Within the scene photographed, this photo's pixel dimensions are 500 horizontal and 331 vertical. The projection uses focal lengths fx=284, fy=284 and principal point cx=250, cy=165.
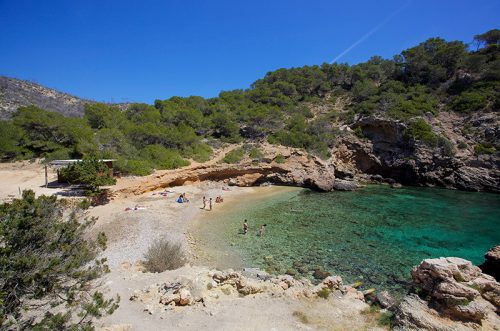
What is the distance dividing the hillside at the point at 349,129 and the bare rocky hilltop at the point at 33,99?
984 centimetres

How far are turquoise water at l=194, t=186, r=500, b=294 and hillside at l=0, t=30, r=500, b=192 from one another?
22.0 ft

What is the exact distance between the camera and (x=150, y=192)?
22625mm

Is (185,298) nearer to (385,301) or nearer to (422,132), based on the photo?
(385,301)

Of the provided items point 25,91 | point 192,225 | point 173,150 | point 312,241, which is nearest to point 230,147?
point 173,150

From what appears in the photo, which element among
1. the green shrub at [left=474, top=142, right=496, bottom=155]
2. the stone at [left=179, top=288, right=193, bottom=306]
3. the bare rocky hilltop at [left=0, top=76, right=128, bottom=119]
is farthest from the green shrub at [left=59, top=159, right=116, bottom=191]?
the green shrub at [left=474, top=142, right=496, bottom=155]

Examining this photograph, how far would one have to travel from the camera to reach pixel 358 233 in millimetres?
16609

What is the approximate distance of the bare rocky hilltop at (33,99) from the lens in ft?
139

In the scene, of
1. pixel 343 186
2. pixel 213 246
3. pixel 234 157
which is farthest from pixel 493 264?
pixel 234 157

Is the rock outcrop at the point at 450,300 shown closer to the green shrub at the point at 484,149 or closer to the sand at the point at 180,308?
the sand at the point at 180,308

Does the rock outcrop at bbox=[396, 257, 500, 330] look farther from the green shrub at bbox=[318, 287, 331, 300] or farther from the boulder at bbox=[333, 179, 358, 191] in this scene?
the boulder at bbox=[333, 179, 358, 191]

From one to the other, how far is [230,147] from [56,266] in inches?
1189

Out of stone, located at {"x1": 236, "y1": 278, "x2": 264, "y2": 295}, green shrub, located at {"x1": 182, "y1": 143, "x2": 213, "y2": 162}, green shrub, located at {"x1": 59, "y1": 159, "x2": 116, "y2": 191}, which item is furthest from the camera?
green shrub, located at {"x1": 182, "y1": 143, "x2": 213, "y2": 162}

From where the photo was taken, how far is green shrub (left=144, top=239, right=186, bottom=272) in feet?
35.7

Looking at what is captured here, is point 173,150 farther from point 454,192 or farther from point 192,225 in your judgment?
point 454,192
